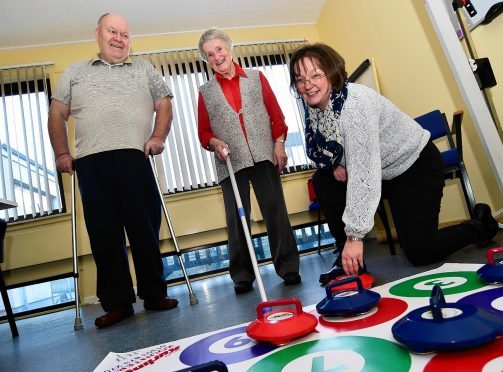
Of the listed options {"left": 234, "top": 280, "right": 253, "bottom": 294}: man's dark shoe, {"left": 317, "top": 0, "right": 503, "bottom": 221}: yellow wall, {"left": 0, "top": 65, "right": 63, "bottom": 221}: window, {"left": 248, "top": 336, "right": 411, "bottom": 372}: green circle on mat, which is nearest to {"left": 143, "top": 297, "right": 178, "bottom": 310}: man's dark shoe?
{"left": 234, "top": 280, "right": 253, "bottom": 294}: man's dark shoe

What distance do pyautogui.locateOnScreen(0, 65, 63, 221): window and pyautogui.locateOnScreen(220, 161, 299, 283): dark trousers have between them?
2.02m

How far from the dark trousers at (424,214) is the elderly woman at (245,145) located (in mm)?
590

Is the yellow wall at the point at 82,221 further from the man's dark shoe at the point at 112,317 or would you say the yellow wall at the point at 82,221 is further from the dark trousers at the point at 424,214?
the dark trousers at the point at 424,214

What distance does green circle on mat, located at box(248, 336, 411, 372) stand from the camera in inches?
25.3

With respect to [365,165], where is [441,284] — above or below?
below

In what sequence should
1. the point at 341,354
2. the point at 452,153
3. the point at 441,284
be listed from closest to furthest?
the point at 341,354
the point at 441,284
the point at 452,153

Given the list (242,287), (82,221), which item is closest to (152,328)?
(242,287)

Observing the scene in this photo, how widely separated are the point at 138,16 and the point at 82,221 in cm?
192

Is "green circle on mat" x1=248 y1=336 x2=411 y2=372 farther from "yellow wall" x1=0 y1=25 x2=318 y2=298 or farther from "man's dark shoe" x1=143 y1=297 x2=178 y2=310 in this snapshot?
"yellow wall" x1=0 y1=25 x2=318 y2=298

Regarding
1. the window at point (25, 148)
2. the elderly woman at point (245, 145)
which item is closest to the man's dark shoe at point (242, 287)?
the elderly woman at point (245, 145)

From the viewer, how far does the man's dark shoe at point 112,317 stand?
5.42 feet

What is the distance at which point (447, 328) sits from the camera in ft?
2.00

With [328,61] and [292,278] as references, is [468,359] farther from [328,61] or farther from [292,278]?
[292,278]

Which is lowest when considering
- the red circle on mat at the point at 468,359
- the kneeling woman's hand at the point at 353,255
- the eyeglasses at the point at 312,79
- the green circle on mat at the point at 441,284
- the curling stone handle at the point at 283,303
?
the red circle on mat at the point at 468,359
